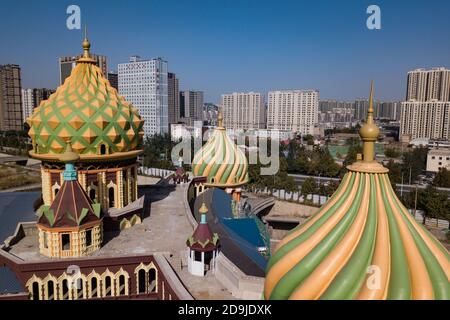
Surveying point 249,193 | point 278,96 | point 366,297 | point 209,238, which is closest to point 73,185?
point 209,238

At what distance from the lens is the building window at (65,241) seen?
11712 mm

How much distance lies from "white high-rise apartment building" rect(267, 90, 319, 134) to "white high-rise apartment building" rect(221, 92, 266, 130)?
294cm

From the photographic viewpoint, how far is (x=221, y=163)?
70.4ft

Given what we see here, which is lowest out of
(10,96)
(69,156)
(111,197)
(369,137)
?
(111,197)

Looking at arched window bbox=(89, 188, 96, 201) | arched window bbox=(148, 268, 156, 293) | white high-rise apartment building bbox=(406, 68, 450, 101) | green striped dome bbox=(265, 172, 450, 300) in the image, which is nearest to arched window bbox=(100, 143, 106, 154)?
arched window bbox=(89, 188, 96, 201)

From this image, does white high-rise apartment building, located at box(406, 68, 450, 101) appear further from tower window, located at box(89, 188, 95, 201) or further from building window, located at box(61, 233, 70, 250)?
building window, located at box(61, 233, 70, 250)

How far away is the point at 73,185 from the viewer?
1190 cm

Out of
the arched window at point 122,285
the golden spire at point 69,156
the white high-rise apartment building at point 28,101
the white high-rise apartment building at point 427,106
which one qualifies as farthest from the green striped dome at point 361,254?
the white high-rise apartment building at point 28,101

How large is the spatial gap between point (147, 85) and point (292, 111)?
36.0m

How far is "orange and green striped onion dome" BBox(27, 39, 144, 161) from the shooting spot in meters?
13.5

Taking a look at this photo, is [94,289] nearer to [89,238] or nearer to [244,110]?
[89,238]

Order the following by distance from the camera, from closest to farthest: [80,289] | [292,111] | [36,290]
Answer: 1. [36,290]
2. [80,289]
3. [292,111]

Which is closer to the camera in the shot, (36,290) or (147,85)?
(36,290)

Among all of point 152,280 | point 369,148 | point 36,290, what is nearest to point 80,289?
point 36,290
